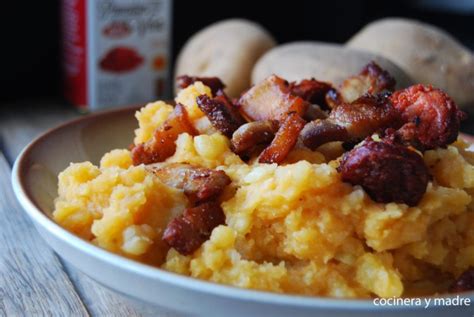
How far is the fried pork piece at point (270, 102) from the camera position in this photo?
119 centimetres

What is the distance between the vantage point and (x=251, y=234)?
3.15 feet

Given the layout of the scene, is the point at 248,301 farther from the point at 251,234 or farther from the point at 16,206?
the point at 16,206

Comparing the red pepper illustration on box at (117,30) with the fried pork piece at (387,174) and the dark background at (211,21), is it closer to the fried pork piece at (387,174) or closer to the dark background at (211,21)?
the dark background at (211,21)

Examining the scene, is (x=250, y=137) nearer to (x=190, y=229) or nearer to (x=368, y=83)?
(x=190, y=229)

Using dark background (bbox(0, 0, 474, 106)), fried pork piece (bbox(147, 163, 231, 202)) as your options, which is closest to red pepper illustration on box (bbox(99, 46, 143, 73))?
dark background (bbox(0, 0, 474, 106))

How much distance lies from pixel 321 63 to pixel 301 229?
54.4 inches

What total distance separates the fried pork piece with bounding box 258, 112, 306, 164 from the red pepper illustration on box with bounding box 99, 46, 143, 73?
1.55 meters

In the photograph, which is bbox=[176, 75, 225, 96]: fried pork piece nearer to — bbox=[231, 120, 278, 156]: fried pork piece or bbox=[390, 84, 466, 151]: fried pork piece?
bbox=[231, 120, 278, 156]: fried pork piece

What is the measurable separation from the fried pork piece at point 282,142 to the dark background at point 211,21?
178cm

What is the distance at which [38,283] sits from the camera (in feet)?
4.08

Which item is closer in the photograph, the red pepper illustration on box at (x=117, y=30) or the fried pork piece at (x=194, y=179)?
the fried pork piece at (x=194, y=179)

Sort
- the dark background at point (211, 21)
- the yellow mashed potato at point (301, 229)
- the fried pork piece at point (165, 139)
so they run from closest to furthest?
the yellow mashed potato at point (301, 229)
the fried pork piece at point (165, 139)
the dark background at point (211, 21)

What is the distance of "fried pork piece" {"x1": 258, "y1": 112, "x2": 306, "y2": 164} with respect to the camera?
41.1 inches

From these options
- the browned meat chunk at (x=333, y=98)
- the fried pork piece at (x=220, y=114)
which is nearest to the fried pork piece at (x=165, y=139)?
the fried pork piece at (x=220, y=114)
